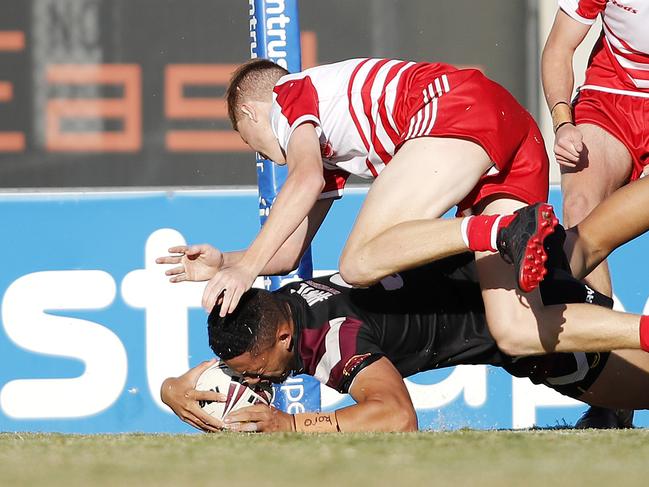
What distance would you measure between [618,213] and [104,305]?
2.64 meters

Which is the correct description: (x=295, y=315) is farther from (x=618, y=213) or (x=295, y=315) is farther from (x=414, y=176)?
(x=618, y=213)

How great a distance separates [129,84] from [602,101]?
357 cm

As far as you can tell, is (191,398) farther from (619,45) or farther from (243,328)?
(619,45)

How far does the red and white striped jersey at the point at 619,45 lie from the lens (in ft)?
14.5

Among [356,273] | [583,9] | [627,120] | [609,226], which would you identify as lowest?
[356,273]

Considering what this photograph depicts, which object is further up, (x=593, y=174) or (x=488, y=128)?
(x=488, y=128)

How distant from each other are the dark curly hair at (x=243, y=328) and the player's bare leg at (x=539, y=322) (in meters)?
0.74

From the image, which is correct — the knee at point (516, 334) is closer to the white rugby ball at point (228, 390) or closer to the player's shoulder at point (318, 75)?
the white rugby ball at point (228, 390)

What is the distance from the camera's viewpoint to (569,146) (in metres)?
4.30

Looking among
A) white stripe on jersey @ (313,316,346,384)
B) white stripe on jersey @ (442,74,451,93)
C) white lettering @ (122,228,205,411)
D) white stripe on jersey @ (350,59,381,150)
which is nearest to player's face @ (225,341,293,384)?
white stripe on jersey @ (313,316,346,384)

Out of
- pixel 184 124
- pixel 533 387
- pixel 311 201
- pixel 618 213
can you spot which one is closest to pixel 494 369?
pixel 533 387

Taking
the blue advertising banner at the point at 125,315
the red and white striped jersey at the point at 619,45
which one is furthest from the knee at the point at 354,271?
the blue advertising banner at the point at 125,315

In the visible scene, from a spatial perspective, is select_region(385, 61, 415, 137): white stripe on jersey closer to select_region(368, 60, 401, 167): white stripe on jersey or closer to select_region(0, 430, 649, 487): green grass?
select_region(368, 60, 401, 167): white stripe on jersey

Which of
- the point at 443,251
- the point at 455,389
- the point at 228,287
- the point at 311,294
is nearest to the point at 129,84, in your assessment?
the point at 455,389
